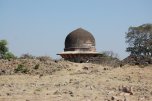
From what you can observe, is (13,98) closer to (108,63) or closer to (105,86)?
(105,86)

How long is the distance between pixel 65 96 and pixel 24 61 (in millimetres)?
9043

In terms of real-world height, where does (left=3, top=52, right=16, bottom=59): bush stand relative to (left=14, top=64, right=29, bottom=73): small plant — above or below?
above

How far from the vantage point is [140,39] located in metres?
33.8

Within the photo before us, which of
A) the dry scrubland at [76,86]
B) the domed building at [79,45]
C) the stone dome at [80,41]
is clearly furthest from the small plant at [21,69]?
the stone dome at [80,41]

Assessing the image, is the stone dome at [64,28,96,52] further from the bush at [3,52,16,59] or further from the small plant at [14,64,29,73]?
the small plant at [14,64,29,73]

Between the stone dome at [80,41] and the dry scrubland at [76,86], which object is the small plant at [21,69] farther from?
the stone dome at [80,41]

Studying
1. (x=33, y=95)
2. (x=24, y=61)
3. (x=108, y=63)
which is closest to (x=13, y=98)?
(x=33, y=95)

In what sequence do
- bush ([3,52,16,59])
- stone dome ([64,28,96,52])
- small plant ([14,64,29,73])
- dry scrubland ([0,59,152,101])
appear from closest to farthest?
dry scrubland ([0,59,152,101]) < small plant ([14,64,29,73]) < bush ([3,52,16,59]) < stone dome ([64,28,96,52])

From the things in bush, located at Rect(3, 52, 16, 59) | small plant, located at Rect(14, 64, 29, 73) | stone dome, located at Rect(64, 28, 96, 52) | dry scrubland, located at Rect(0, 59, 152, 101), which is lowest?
dry scrubland, located at Rect(0, 59, 152, 101)

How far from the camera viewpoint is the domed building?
28.1 metres

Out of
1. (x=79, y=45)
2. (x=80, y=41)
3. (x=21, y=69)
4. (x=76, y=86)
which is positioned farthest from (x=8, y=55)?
(x=76, y=86)

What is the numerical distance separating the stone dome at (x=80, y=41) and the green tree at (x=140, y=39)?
571 centimetres

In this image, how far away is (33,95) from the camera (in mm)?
10430

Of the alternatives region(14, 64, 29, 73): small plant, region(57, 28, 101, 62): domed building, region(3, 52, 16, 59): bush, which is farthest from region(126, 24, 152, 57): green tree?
region(14, 64, 29, 73): small plant
